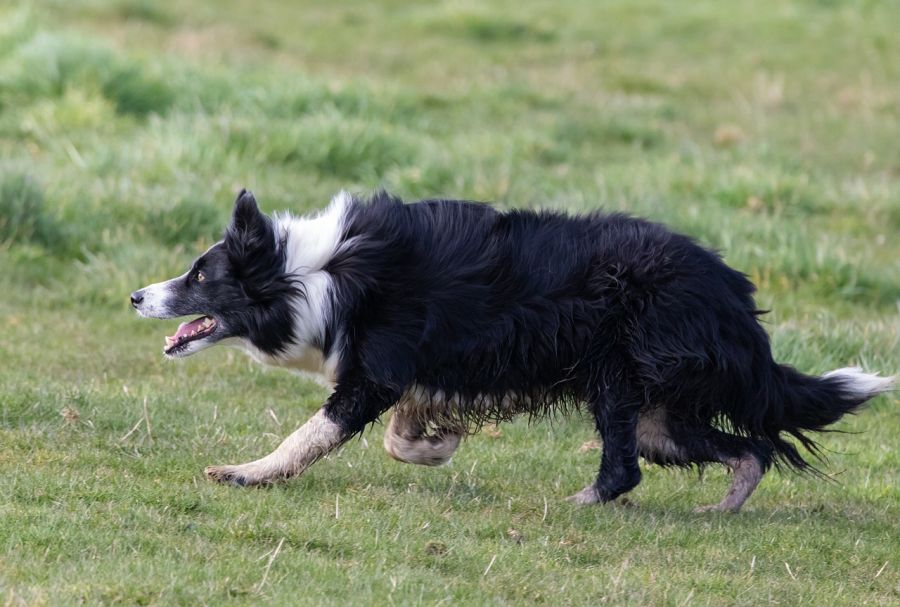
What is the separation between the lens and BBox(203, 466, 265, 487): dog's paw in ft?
18.1

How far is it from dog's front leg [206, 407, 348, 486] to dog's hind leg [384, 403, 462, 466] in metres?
0.50

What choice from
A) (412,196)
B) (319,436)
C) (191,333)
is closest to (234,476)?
(319,436)

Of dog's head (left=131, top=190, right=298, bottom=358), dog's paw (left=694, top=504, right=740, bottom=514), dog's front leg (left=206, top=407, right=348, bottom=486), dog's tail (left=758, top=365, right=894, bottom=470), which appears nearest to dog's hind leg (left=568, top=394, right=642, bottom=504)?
dog's paw (left=694, top=504, right=740, bottom=514)

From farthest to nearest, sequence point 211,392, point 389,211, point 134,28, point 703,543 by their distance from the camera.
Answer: point 134,28, point 211,392, point 389,211, point 703,543

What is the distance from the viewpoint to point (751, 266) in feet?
31.2

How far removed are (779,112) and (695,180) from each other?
168 inches

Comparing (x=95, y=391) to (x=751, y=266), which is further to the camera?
(x=751, y=266)

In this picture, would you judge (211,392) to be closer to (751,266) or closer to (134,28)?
(751,266)

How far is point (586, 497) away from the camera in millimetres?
5777

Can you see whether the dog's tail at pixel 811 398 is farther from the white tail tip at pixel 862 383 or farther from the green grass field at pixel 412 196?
the green grass field at pixel 412 196

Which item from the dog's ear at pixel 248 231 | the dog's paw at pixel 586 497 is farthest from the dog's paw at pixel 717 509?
the dog's ear at pixel 248 231

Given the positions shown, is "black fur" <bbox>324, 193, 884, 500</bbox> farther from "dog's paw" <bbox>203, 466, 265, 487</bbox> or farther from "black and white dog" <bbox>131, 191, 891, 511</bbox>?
"dog's paw" <bbox>203, 466, 265, 487</bbox>

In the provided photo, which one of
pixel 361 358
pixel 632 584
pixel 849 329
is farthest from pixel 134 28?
pixel 632 584

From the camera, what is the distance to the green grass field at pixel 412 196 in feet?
15.9
